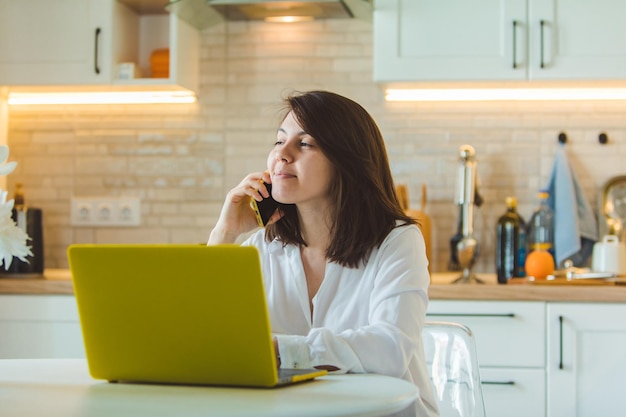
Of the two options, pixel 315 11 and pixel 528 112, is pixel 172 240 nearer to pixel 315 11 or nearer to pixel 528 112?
pixel 315 11

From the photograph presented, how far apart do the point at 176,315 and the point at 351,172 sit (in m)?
0.73

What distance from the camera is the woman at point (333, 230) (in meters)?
1.88

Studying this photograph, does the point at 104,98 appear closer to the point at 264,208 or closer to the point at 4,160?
the point at 264,208

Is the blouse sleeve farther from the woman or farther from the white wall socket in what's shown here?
the white wall socket

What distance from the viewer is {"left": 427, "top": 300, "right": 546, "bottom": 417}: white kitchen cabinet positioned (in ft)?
9.92

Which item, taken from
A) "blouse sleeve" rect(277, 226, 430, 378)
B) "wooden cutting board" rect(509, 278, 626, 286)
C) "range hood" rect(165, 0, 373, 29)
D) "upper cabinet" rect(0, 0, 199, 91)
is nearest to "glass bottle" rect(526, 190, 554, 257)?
"wooden cutting board" rect(509, 278, 626, 286)

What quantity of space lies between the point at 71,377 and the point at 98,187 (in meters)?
2.40

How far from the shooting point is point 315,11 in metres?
3.52

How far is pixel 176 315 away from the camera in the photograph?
1.36 metres

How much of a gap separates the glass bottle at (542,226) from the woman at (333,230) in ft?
5.01

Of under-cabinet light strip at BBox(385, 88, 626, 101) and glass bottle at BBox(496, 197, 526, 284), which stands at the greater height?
under-cabinet light strip at BBox(385, 88, 626, 101)

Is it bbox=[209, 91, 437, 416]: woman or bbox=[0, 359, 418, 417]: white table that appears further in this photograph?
bbox=[209, 91, 437, 416]: woman

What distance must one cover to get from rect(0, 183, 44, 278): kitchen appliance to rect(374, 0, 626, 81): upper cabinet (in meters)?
1.37

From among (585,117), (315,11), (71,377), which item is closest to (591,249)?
(585,117)
